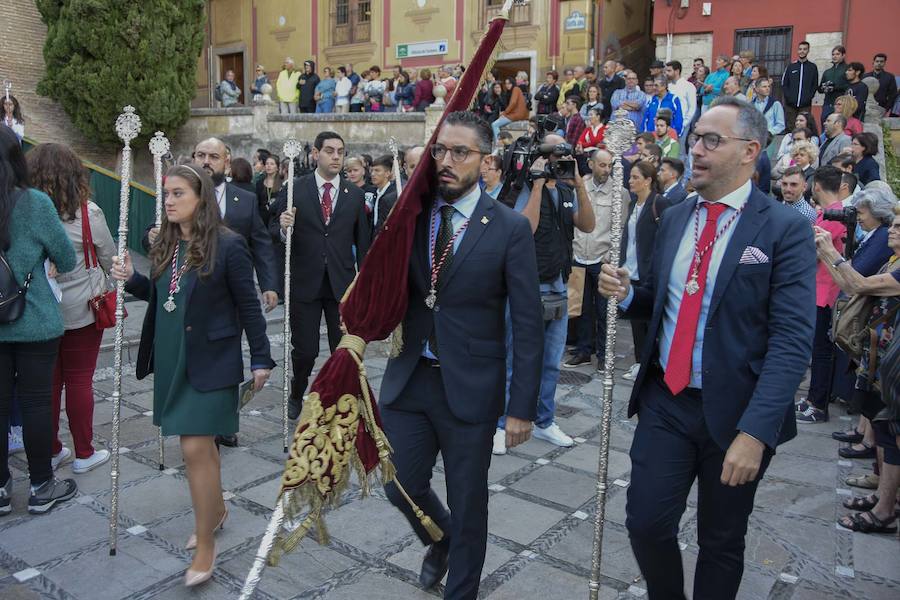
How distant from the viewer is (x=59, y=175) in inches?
185

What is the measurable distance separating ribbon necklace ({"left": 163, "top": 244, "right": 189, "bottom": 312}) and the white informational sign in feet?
67.2

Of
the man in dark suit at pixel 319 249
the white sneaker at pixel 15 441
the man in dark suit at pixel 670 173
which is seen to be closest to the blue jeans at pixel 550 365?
the man in dark suit at pixel 319 249

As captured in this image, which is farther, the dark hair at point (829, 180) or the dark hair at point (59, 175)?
the dark hair at point (829, 180)

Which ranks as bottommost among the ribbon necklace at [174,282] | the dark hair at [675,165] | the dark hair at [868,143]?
the ribbon necklace at [174,282]

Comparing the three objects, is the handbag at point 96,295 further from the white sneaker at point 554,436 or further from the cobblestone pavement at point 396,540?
the white sneaker at point 554,436

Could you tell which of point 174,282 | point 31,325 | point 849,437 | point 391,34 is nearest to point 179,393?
point 174,282

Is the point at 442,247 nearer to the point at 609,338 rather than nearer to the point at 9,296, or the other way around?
the point at 609,338

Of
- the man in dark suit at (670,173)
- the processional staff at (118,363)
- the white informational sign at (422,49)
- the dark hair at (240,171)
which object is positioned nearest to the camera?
the processional staff at (118,363)

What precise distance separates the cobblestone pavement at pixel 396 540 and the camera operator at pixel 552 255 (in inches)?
10.1

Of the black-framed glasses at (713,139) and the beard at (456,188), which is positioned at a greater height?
the black-framed glasses at (713,139)

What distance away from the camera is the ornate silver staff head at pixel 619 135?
10.4 feet

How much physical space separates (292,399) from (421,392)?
3154mm

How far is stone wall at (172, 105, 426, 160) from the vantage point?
18.2 m

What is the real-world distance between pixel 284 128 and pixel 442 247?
18.5 metres
